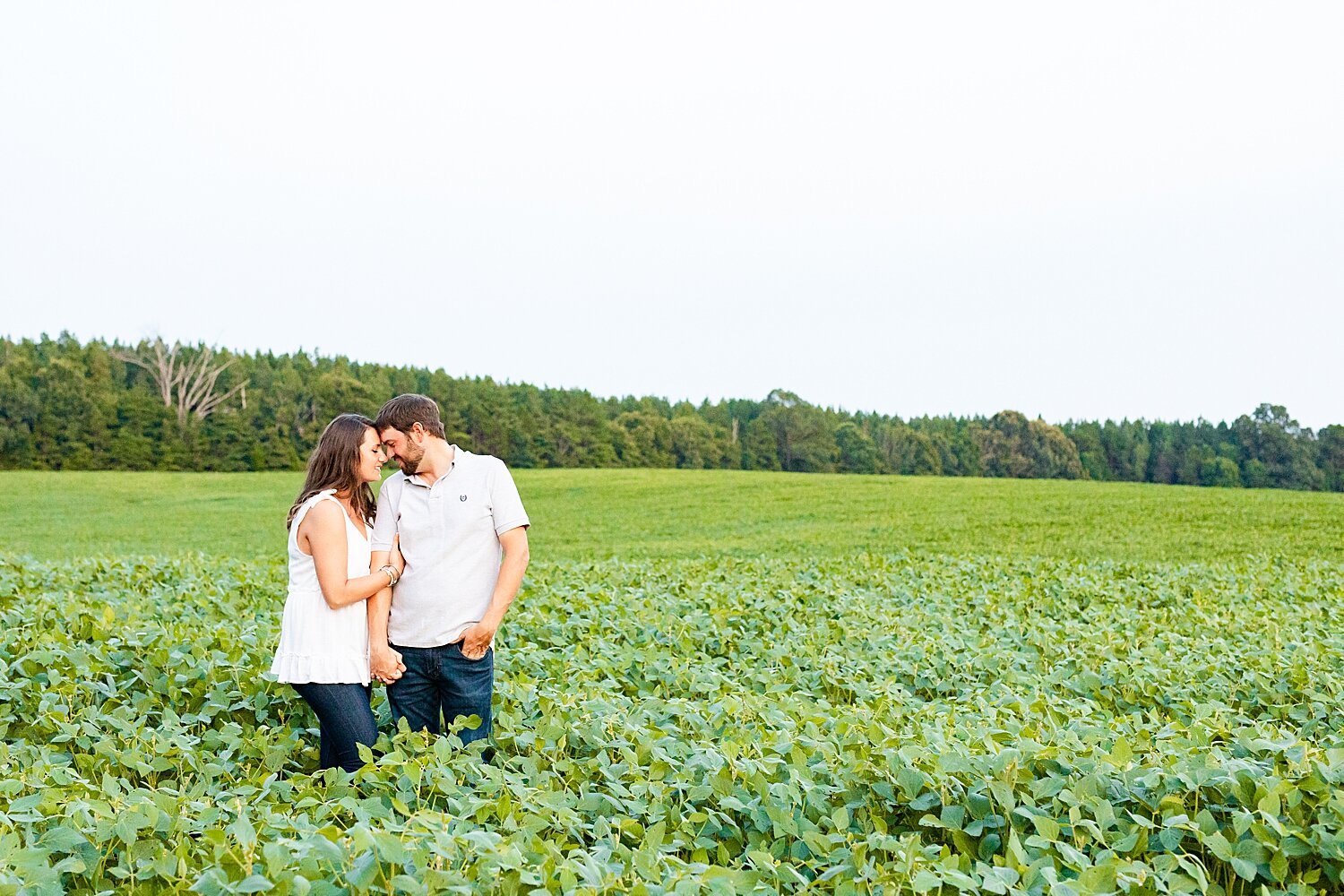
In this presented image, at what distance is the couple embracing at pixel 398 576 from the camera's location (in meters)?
4.27

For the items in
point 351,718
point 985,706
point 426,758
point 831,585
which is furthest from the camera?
point 831,585

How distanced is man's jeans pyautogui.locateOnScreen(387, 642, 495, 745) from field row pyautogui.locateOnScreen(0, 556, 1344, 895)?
162 millimetres

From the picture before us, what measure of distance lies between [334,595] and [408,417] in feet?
2.81

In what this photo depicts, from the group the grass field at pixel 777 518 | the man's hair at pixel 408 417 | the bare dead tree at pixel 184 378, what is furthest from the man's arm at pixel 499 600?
the bare dead tree at pixel 184 378

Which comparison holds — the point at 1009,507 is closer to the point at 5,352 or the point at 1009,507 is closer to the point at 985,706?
the point at 985,706

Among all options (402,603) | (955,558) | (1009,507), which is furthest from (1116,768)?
(1009,507)

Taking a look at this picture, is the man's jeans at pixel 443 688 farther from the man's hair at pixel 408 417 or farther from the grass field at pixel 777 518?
the grass field at pixel 777 518

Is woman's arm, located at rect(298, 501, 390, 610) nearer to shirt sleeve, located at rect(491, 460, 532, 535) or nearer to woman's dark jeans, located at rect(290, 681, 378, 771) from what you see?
woman's dark jeans, located at rect(290, 681, 378, 771)

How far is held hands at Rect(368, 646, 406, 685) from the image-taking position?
444 cm

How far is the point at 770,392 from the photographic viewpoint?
3201 inches

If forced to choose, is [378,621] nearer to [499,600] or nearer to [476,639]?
[476,639]

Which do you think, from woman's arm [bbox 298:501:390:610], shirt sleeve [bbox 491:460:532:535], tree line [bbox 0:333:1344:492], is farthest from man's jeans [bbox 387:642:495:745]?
tree line [bbox 0:333:1344:492]

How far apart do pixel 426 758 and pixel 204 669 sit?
9.01 ft

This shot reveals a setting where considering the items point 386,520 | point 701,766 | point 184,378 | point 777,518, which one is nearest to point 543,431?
point 184,378
